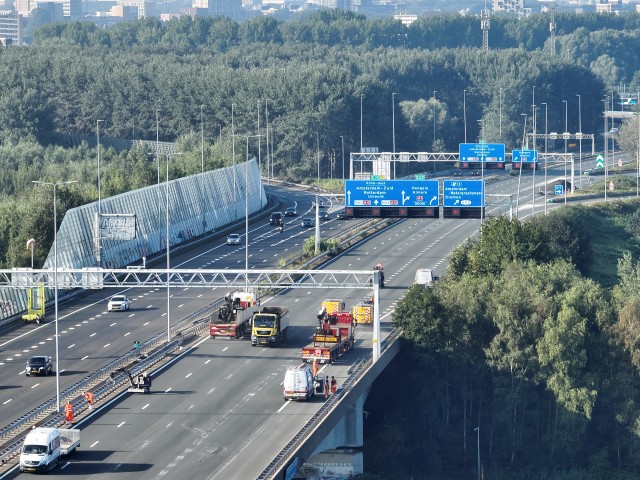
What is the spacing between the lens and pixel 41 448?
189 ft

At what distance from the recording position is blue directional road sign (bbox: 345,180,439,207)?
101 meters

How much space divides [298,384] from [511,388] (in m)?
17.4

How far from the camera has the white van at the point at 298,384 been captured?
6962cm

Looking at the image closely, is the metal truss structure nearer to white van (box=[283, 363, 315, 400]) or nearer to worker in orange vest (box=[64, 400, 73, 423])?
white van (box=[283, 363, 315, 400])

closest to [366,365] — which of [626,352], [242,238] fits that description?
[626,352]

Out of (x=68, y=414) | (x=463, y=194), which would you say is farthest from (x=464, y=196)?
(x=68, y=414)

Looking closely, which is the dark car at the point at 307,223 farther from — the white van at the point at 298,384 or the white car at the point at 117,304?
the white van at the point at 298,384

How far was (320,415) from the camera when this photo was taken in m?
66.8

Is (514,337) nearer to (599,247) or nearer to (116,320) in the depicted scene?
(116,320)

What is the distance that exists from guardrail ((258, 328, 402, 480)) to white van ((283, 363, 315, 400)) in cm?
109

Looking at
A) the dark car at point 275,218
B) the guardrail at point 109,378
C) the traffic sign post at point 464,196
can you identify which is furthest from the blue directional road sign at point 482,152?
the guardrail at point 109,378

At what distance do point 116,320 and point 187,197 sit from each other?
35.0 metres

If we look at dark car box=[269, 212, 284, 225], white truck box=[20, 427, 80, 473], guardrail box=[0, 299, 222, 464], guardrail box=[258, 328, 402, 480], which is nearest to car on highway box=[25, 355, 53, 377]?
guardrail box=[0, 299, 222, 464]

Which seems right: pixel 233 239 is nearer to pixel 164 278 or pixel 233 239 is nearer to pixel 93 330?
pixel 164 278
